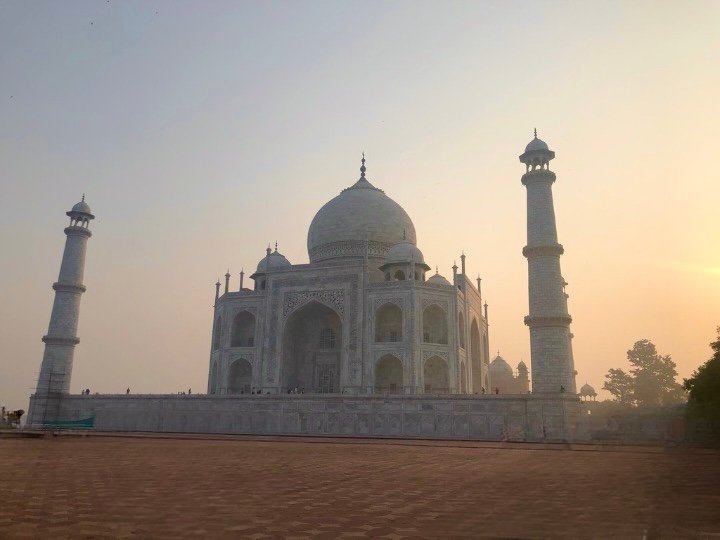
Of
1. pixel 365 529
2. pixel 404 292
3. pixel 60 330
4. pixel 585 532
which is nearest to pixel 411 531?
pixel 365 529

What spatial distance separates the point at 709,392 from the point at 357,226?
22677 millimetres

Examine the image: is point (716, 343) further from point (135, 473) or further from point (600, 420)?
point (135, 473)

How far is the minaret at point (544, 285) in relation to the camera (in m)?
23.8

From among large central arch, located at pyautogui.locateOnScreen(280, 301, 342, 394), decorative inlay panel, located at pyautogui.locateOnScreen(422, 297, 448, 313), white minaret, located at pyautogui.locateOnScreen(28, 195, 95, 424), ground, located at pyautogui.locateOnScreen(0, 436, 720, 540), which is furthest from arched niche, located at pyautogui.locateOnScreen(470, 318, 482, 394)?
ground, located at pyautogui.locateOnScreen(0, 436, 720, 540)

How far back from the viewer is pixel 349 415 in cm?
2498

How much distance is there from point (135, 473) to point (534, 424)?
18.3 m

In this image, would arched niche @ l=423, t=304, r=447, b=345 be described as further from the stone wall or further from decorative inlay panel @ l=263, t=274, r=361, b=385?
the stone wall

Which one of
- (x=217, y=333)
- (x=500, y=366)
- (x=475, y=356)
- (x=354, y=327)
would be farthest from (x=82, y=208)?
(x=500, y=366)

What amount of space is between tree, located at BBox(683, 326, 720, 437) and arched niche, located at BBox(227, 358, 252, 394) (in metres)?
23.1

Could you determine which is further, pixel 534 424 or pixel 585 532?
pixel 534 424

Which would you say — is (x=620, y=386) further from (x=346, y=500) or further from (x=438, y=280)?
(x=346, y=500)

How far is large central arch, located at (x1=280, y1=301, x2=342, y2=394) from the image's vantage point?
108 feet

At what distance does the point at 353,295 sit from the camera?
31594mm

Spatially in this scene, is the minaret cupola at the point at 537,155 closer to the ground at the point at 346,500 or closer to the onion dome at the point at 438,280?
the onion dome at the point at 438,280
